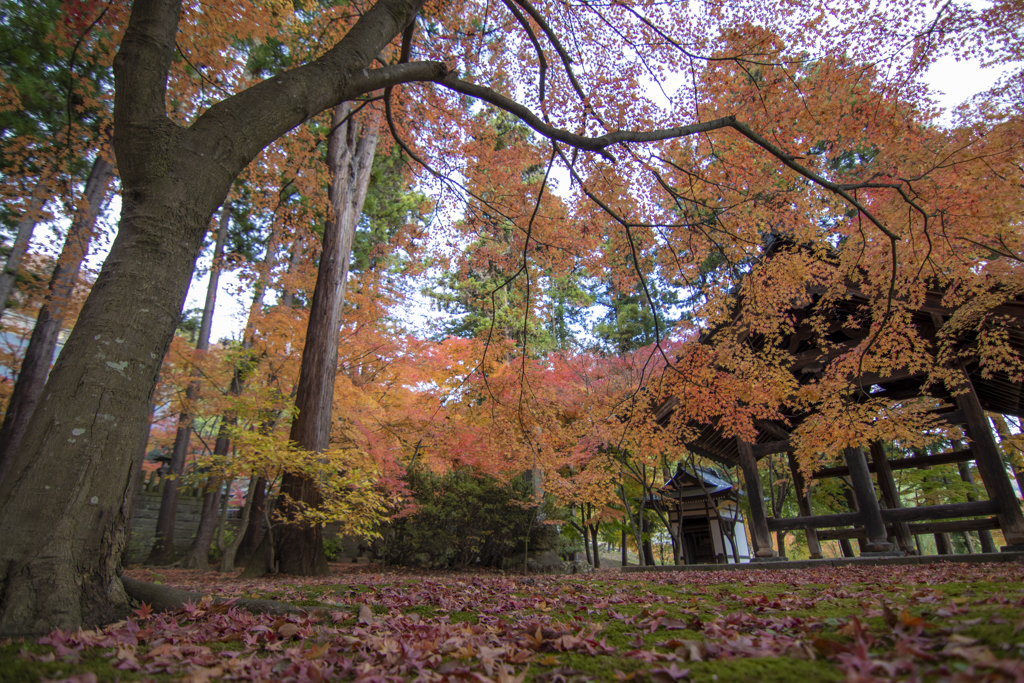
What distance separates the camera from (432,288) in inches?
736

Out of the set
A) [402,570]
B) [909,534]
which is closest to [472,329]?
[402,570]

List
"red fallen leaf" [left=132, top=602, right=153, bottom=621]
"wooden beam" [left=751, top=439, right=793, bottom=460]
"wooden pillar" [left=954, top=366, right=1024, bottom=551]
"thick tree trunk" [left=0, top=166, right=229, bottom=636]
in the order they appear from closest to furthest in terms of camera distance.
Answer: "thick tree trunk" [left=0, top=166, right=229, bottom=636] → "red fallen leaf" [left=132, top=602, right=153, bottom=621] → "wooden pillar" [left=954, top=366, right=1024, bottom=551] → "wooden beam" [left=751, top=439, right=793, bottom=460]

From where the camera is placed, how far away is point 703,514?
48.5ft

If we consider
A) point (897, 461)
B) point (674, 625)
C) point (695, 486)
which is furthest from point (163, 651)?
point (695, 486)

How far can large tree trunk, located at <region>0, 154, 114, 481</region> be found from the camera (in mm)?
7375

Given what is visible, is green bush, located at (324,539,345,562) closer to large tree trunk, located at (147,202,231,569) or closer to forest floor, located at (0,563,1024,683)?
large tree trunk, located at (147,202,231,569)

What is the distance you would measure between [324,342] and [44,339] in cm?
483

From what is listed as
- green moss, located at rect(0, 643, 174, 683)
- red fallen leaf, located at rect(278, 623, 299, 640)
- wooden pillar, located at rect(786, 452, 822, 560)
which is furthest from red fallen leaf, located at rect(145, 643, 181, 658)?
wooden pillar, located at rect(786, 452, 822, 560)

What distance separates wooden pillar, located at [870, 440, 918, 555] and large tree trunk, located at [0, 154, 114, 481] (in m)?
14.3

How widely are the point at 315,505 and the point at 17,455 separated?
575 cm

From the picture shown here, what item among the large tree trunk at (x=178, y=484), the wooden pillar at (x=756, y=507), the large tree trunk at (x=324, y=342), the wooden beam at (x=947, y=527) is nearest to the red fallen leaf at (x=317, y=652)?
the large tree trunk at (x=324, y=342)

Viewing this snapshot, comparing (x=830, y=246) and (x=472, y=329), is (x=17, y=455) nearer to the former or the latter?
(x=830, y=246)

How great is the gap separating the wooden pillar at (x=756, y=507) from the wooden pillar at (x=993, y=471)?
10.2ft

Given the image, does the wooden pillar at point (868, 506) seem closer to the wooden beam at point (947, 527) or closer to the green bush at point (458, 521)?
the wooden beam at point (947, 527)
